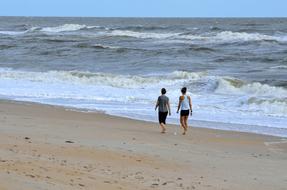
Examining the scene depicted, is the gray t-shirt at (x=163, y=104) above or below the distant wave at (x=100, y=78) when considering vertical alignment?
below

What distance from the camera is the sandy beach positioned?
732 centimetres

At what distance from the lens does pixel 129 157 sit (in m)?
9.48

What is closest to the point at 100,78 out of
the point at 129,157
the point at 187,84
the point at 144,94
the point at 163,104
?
the point at 187,84

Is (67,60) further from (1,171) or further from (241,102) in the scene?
(1,171)

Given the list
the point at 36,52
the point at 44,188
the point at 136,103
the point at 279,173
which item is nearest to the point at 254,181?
the point at 279,173

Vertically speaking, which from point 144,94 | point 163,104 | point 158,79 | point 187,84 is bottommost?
point 163,104

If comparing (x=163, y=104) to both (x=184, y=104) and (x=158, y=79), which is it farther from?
(x=158, y=79)

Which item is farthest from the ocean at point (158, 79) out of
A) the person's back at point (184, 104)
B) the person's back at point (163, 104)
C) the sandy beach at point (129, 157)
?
the sandy beach at point (129, 157)

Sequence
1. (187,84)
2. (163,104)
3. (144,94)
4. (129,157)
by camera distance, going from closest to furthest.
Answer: (129,157), (163,104), (144,94), (187,84)

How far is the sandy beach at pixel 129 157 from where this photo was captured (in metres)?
7.32

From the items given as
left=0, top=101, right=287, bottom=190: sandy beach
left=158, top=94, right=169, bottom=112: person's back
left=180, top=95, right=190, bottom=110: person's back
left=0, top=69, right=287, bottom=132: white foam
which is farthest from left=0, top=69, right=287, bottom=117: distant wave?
left=0, top=101, right=287, bottom=190: sandy beach

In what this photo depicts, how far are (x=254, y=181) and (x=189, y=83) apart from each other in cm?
1805

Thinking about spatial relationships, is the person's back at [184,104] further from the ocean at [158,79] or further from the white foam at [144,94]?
the white foam at [144,94]

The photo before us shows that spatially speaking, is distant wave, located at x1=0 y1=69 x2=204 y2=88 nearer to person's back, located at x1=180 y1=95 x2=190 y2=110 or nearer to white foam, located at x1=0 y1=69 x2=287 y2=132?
white foam, located at x1=0 y1=69 x2=287 y2=132
